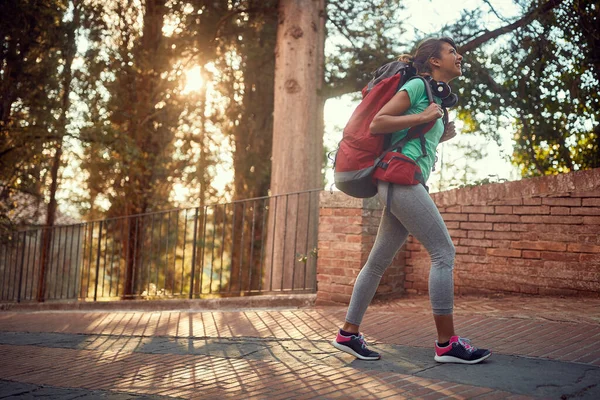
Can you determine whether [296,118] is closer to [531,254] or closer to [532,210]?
[532,210]

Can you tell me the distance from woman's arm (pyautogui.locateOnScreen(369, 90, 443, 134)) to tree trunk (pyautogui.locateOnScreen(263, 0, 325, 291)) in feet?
21.2

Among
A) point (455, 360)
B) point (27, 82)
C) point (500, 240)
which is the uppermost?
point (27, 82)

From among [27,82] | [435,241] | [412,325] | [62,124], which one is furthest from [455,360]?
[27,82]

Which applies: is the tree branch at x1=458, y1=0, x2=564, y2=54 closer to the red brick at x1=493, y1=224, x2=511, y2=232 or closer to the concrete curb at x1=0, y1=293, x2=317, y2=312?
the red brick at x1=493, y1=224, x2=511, y2=232

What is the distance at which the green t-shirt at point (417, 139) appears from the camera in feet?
12.2

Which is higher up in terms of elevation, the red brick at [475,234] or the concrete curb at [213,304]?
the red brick at [475,234]

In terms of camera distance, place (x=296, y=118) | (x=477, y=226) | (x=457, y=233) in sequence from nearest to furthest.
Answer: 1. (x=477, y=226)
2. (x=457, y=233)
3. (x=296, y=118)

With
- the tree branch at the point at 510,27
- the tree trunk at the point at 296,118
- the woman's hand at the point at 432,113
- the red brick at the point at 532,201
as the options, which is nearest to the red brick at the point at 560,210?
the red brick at the point at 532,201

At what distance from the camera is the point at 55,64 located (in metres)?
13.3

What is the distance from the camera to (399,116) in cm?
366

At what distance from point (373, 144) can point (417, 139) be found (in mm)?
257

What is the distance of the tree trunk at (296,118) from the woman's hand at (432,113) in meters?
6.48

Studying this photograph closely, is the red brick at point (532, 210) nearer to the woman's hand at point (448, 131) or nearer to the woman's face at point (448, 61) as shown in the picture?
the woman's hand at point (448, 131)

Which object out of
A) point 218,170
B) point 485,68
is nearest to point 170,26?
point 218,170
